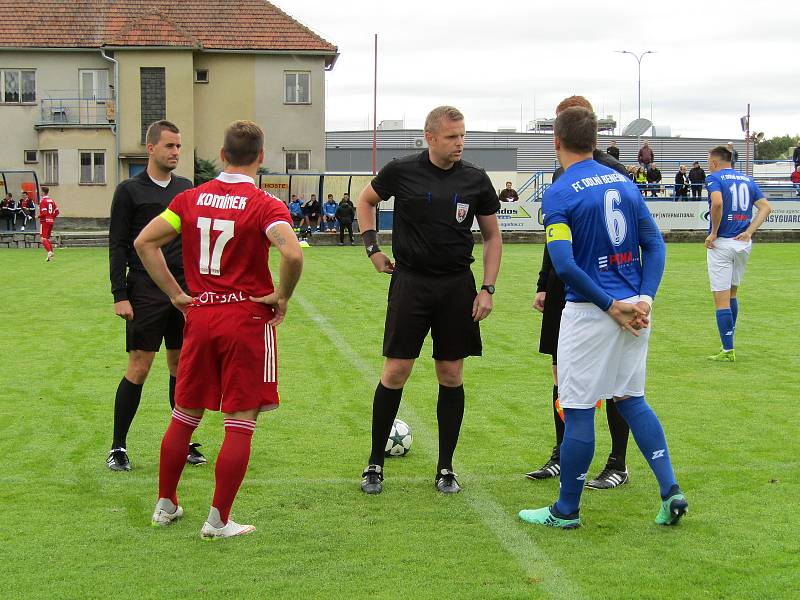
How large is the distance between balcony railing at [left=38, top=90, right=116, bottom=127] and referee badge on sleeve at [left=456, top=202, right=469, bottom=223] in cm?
4236

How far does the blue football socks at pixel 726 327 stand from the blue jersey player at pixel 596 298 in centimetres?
572

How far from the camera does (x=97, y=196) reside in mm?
45156

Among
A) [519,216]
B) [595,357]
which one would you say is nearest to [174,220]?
[595,357]

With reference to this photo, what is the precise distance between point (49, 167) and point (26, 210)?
960 centimetres

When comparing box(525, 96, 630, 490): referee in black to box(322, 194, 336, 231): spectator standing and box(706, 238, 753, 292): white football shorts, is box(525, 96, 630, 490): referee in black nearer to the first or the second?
box(706, 238, 753, 292): white football shorts

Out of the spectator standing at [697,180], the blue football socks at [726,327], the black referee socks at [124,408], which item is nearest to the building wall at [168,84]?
the spectator standing at [697,180]

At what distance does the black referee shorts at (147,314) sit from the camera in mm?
6176

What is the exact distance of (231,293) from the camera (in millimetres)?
4906

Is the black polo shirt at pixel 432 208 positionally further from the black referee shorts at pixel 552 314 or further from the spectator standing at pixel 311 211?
the spectator standing at pixel 311 211

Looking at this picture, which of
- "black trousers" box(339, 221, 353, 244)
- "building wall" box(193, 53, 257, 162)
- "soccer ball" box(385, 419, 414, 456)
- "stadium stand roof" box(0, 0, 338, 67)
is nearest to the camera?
"soccer ball" box(385, 419, 414, 456)

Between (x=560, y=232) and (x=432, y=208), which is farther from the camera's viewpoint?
(x=432, y=208)

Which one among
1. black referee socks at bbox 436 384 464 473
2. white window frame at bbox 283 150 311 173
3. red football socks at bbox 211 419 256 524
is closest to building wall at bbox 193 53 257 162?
white window frame at bbox 283 150 311 173

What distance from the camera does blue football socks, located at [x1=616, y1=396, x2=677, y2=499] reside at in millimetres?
5074

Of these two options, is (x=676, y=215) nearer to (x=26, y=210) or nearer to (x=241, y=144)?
(x=26, y=210)
